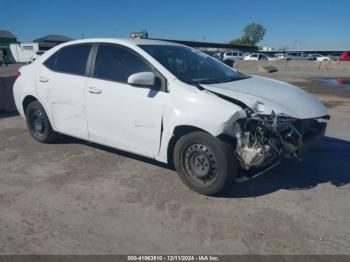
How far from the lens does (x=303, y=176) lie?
15.2 feet

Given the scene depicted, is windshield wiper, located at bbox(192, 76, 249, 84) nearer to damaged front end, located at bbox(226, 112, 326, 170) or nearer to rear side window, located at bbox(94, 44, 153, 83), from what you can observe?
rear side window, located at bbox(94, 44, 153, 83)

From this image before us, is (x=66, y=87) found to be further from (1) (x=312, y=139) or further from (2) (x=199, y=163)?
(1) (x=312, y=139)

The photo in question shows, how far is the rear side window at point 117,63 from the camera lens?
14.8ft

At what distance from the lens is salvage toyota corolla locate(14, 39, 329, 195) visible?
3.75m

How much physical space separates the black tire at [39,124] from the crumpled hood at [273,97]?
2986 millimetres

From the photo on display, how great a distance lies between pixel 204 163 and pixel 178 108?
683mm

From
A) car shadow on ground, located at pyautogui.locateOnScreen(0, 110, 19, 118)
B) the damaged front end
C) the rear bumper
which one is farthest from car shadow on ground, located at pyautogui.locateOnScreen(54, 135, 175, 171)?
car shadow on ground, located at pyautogui.locateOnScreen(0, 110, 19, 118)

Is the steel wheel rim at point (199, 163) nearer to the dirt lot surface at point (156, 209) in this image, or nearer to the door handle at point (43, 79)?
the dirt lot surface at point (156, 209)

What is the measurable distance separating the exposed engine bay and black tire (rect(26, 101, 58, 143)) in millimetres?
3421

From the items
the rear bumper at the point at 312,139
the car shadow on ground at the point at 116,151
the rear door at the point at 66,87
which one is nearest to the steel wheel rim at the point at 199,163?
the car shadow on ground at the point at 116,151

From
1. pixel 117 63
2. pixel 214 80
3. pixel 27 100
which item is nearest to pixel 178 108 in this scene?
pixel 214 80

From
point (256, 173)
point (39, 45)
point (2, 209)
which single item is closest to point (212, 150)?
point (256, 173)

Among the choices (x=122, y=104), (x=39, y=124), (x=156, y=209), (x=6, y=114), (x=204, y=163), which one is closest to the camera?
(x=156, y=209)

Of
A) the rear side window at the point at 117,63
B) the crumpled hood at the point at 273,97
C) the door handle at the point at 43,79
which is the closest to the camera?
the crumpled hood at the point at 273,97
